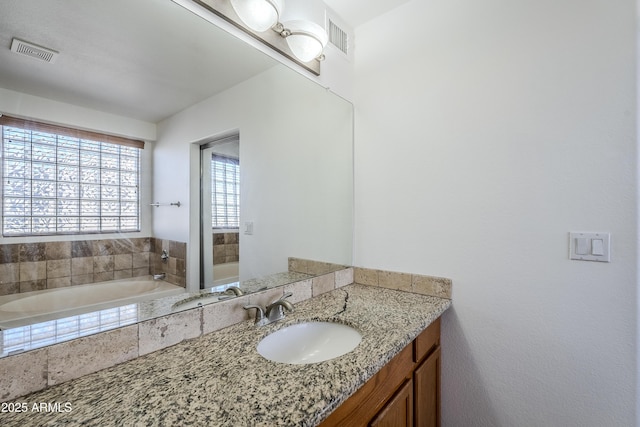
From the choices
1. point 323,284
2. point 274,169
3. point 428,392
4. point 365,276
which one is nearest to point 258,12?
point 274,169

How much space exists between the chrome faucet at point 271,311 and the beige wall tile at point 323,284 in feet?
1.09

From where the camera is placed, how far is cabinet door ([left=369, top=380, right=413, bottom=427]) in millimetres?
924

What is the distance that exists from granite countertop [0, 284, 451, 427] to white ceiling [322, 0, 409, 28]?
167cm

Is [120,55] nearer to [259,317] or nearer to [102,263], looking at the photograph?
[102,263]

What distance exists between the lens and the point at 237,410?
627 millimetres

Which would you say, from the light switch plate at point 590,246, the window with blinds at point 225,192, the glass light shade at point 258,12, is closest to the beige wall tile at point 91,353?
the window with blinds at point 225,192

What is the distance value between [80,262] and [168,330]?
32 centimetres

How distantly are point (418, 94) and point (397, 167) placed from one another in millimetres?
395

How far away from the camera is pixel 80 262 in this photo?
0.80 m

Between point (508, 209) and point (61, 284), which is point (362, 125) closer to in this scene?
point (508, 209)

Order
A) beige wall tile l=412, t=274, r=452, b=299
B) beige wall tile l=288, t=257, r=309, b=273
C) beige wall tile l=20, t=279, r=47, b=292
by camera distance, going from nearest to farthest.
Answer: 1. beige wall tile l=20, t=279, r=47, b=292
2. beige wall tile l=412, t=274, r=452, b=299
3. beige wall tile l=288, t=257, r=309, b=273

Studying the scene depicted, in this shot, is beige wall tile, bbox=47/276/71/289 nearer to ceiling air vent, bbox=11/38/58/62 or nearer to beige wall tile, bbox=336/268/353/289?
ceiling air vent, bbox=11/38/58/62

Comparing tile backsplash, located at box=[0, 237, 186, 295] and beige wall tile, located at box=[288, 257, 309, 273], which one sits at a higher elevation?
tile backsplash, located at box=[0, 237, 186, 295]

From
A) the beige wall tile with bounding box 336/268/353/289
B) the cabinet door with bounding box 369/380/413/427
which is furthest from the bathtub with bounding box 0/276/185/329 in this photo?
the beige wall tile with bounding box 336/268/353/289
